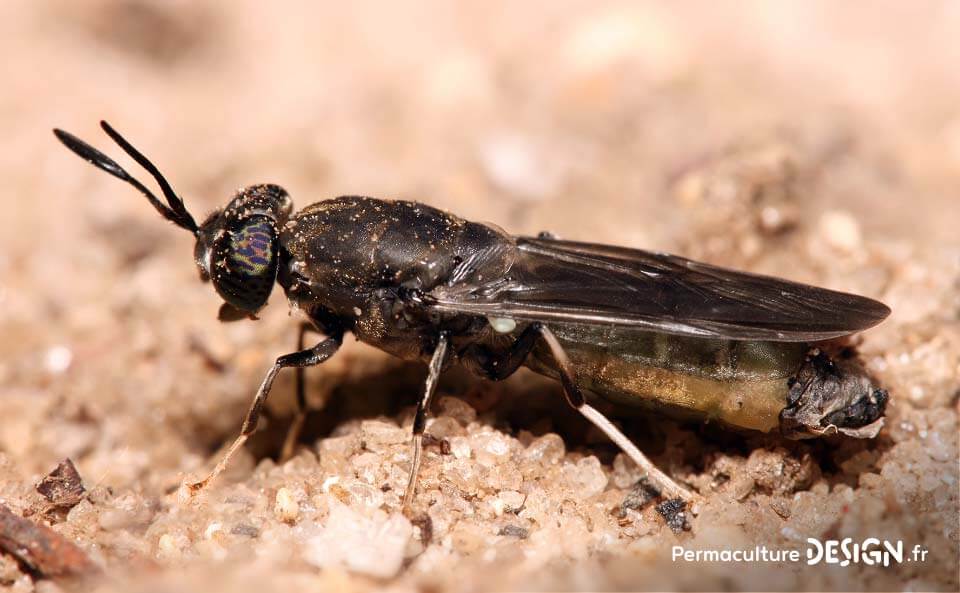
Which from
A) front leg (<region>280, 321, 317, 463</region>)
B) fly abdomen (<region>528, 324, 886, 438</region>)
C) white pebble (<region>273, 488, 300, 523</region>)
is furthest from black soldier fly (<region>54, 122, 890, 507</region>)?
white pebble (<region>273, 488, 300, 523</region>)

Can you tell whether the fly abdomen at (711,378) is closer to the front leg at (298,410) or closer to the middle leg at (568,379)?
the middle leg at (568,379)

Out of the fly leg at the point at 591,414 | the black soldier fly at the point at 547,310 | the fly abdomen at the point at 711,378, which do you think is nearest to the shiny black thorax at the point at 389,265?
the black soldier fly at the point at 547,310

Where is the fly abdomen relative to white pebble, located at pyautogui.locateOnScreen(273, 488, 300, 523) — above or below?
above

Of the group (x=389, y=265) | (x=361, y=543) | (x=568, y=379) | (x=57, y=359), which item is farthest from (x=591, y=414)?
(x=57, y=359)

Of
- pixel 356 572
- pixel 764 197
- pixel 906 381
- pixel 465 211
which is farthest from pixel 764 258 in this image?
pixel 356 572

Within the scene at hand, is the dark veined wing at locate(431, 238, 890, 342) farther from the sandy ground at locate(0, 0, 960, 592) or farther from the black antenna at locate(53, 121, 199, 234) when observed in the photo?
the black antenna at locate(53, 121, 199, 234)

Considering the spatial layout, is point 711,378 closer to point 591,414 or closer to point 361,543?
point 591,414
